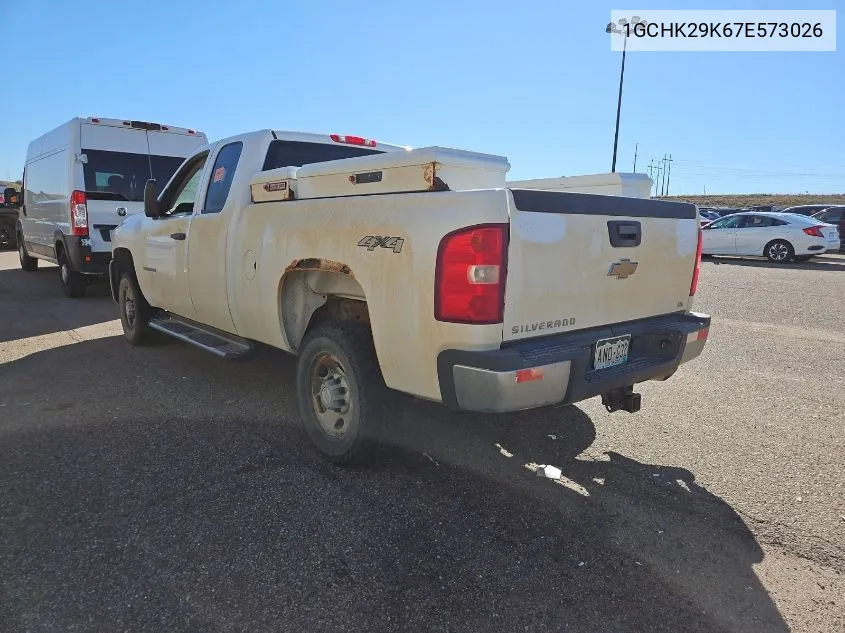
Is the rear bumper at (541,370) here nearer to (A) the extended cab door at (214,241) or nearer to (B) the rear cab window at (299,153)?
→ (A) the extended cab door at (214,241)

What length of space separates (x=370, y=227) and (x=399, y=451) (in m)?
1.46

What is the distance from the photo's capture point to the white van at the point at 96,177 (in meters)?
9.00

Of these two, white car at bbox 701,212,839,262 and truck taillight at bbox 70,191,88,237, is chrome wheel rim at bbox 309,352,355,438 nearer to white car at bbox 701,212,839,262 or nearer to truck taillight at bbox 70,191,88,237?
truck taillight at bbox 70,191,88,237

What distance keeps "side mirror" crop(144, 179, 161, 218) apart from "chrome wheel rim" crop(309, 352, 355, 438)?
8.91 feet

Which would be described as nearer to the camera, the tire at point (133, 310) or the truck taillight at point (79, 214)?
the tire at point (133, 310)

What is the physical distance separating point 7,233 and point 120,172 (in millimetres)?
13471

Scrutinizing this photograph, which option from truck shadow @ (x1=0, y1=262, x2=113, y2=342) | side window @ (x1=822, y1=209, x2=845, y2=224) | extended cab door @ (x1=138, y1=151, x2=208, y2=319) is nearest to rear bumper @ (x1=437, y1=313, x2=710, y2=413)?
extended cab door @ (x1=138, y1=151, x2=208, y2=319)

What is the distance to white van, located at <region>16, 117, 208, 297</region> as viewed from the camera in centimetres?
900

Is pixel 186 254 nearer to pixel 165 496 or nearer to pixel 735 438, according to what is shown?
pixel 165 496

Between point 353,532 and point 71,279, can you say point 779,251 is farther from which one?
point 353,532

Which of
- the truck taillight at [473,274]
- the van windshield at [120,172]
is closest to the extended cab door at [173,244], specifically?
the truck taillight at [473,274]

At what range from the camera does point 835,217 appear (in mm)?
21578

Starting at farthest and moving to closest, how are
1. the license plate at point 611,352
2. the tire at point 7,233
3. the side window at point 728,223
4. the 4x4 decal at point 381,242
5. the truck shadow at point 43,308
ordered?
1. the tire at point 7,233
2. the side window at point 728,223
3. the truck shadow at point 43,308
4. the license plate at point 611,352
5. the 4x4 decal at point 381,242

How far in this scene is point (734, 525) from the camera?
299 centimetres
